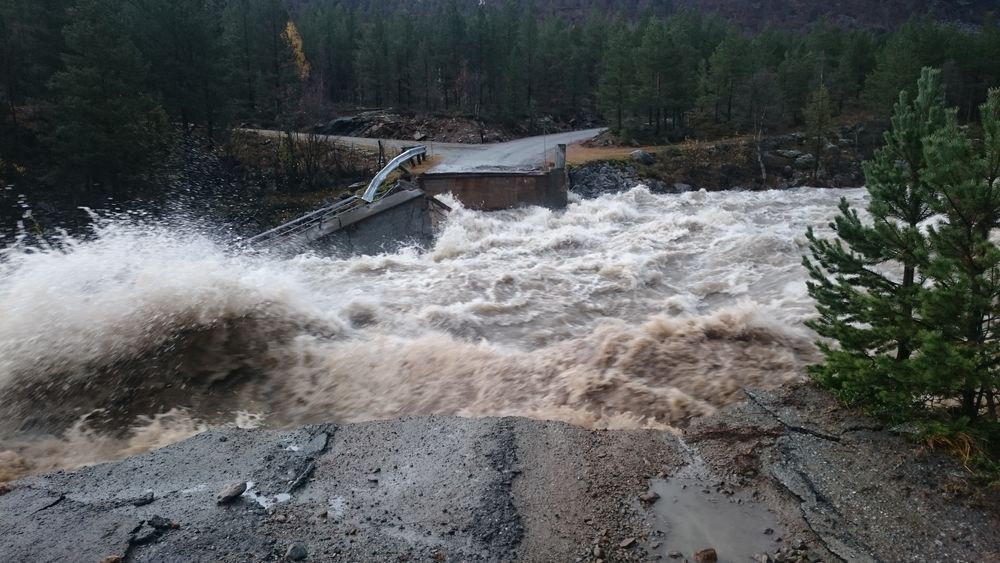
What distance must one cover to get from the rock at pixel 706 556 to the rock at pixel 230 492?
3.81 metres

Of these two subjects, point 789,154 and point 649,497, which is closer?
point 649,497

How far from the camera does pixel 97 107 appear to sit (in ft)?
76.0

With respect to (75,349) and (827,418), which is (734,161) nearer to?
(827,418)

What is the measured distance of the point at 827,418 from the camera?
6.61m

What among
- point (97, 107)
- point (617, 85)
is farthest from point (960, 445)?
point (617, 85)

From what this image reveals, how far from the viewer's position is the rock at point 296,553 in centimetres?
432

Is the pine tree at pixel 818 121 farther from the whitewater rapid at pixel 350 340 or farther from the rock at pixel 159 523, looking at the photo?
the rock at pixel 159 523

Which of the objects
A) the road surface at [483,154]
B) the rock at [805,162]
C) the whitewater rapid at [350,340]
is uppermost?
the road surface at [483,154]

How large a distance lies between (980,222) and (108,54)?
29.0 metres

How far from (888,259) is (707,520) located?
3.77 metres

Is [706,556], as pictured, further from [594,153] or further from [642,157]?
[594,153]

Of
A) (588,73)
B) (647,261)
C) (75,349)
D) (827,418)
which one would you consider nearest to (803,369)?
(827,418)

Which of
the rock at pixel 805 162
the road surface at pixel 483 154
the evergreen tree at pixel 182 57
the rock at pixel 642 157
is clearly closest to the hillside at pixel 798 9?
the road surface at pixel 483 154

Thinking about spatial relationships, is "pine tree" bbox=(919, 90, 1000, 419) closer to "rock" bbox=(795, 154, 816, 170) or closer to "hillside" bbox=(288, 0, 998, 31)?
"rock" bbox=(795, 154, 816, 170)
